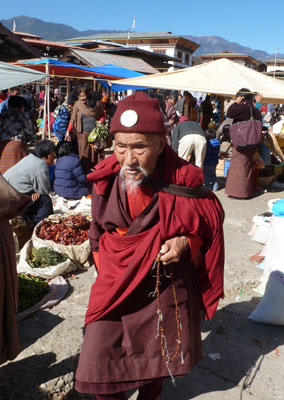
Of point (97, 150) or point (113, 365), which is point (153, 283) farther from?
point (97, 150)

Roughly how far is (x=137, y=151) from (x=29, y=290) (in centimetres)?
245

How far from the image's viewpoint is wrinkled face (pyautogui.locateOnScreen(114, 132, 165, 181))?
204 cm

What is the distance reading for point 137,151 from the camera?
2.06 m

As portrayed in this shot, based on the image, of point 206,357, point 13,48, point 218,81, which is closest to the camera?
point 206,357

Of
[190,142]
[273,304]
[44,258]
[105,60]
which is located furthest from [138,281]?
[105,60]

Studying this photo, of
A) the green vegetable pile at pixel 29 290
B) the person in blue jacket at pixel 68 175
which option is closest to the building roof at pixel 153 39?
the person in blue jacket at pixel 68 175

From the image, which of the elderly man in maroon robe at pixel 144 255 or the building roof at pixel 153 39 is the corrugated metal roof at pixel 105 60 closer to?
the elderly man in maroon robe at pixel 144 255

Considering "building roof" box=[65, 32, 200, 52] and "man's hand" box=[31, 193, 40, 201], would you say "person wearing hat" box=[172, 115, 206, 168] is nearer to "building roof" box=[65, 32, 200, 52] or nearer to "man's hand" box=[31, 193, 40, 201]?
"man's hand" box=[31, 193, 40, 201]

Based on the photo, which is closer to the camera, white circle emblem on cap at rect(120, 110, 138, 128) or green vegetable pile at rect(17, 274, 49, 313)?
white circle emblem on cap at rect(120, 110, 138, 128)

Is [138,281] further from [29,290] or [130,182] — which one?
[29,290]

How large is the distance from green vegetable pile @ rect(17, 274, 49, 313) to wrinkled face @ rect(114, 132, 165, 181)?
7.25 ft

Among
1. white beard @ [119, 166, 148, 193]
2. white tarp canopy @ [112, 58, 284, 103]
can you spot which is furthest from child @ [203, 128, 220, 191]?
white beard @ [119, 166, 148, 193]

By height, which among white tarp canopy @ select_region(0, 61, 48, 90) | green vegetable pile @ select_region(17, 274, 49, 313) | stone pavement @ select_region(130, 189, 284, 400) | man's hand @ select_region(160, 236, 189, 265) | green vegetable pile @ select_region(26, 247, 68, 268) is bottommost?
stone pavement @ select_region(130, 189, 284, 400)

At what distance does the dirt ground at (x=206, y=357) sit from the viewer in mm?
2715
